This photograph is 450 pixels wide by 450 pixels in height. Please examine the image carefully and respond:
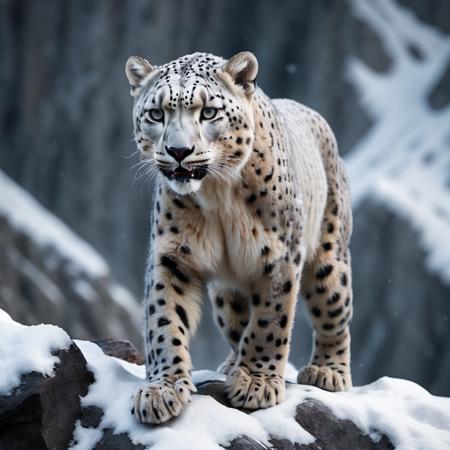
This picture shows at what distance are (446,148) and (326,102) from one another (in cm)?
440

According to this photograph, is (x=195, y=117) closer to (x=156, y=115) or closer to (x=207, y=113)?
(x=207, y=113)

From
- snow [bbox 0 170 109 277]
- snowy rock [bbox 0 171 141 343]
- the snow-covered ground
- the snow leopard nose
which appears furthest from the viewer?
snow [bbox 0 170 109 277]

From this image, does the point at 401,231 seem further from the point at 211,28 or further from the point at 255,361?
the point at 255,361

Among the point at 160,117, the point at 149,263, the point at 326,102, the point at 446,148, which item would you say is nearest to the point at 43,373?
the point at 149,263

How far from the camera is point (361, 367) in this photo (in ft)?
75.4

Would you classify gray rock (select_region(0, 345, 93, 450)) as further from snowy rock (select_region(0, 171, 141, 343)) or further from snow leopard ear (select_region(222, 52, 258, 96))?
snowy rock (select_region(0, 171, 141, 343))

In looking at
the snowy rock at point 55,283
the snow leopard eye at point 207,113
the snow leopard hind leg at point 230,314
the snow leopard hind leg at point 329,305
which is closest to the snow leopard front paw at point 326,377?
the snow leopard hind leg at point 329,305

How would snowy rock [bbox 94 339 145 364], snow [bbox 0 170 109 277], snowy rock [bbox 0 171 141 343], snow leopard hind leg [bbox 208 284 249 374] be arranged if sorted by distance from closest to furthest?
1. snow leopard hind leg [bbox 208 284 249 374]
2. snowy rock [bbox 94 339 145 364]
3. snowy rock [bbox 0 171 141 343]
4. snow [bbox 0 170 109 277]

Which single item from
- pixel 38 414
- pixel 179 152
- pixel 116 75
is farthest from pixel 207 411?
pixel 116 75

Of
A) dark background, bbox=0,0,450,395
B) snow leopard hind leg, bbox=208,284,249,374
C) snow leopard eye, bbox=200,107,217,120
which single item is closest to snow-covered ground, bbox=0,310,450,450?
snow leopard hind leg, bbox=208,284,249,374

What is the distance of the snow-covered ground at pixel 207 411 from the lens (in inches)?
218

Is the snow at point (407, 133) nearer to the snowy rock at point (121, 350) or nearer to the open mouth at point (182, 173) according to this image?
the snowy rock at point (121, 350)

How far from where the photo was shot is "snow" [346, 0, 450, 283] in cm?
2233

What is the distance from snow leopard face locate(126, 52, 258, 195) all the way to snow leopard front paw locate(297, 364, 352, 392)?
1872 mm
